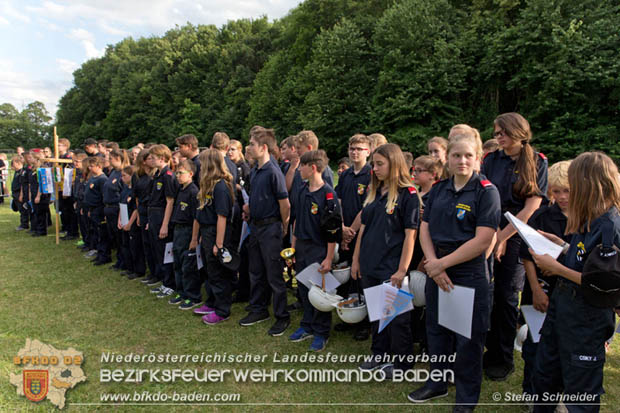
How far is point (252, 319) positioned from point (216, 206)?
1.51 m

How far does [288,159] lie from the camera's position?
6035mm

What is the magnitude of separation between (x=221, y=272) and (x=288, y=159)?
2.00 m

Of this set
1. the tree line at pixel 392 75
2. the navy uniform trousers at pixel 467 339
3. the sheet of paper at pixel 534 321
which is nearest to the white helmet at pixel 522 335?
the sheet of paper at pixel 534 321

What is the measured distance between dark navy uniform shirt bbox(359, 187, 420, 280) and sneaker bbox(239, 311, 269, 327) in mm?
1908

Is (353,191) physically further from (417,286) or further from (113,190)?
(113,190)

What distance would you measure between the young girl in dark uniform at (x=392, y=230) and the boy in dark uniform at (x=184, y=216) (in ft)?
9.05

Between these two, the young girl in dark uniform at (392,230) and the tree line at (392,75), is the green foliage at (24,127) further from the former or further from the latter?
the young girl in dark uniform at (392,230)

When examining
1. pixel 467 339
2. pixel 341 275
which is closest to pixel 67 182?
pixel 341 275

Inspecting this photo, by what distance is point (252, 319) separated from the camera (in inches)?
198

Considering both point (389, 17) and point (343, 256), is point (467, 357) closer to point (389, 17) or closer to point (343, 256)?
point (343, 256)

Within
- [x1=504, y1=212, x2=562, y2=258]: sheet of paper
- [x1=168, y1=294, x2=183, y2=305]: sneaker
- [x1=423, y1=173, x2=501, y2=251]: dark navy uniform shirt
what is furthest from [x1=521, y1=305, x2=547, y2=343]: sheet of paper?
[x1=168, y1=294, x2=183, y2=305]: sneaker

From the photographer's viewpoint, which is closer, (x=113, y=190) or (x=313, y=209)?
(x=313, y=209)

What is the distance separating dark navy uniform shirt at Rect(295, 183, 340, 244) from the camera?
4.28m

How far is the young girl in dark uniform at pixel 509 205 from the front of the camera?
136 inches
